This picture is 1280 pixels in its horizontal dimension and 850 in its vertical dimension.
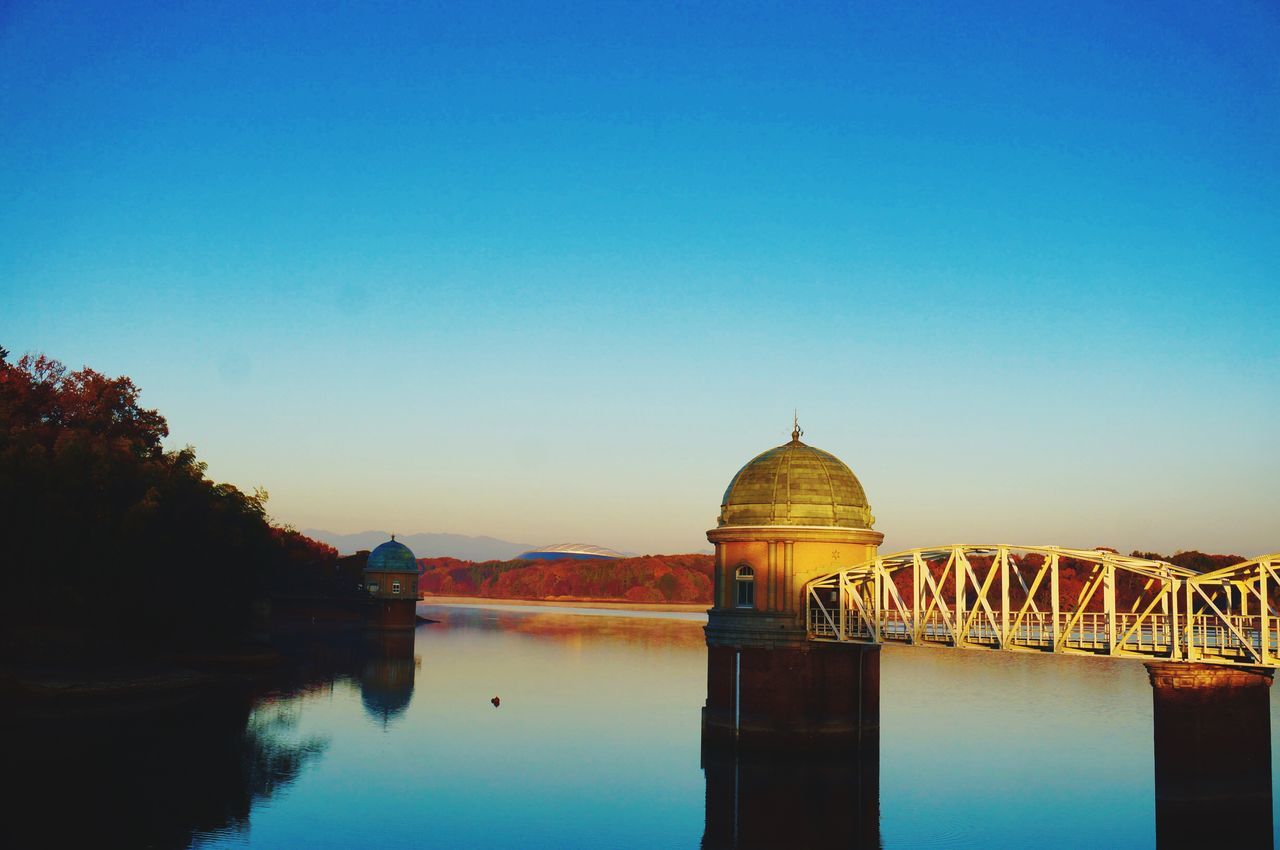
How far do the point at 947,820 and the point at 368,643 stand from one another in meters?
85.8

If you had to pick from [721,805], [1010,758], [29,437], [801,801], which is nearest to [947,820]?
[801,801]

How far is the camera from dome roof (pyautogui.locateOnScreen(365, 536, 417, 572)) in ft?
444

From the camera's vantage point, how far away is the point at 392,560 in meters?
136

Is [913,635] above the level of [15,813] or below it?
above

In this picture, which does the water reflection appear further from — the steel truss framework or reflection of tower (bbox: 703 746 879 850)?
the steel truss framework

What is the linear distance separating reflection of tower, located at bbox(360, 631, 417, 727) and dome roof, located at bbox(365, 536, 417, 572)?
35.0 feet

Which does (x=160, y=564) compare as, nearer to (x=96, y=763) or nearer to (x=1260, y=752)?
(x=96, y=763)

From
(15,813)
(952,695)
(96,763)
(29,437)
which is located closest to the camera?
(15,813)

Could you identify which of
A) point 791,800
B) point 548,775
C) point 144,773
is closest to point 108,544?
point 144,773

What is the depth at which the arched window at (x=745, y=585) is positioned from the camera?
2024 inches

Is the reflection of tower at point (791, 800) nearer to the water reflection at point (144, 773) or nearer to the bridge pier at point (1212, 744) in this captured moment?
the bridge pier at point (1212, 744)

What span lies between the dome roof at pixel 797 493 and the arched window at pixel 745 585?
7.44 ft

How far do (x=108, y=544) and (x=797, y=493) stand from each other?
42.8m

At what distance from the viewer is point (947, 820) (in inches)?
1543
